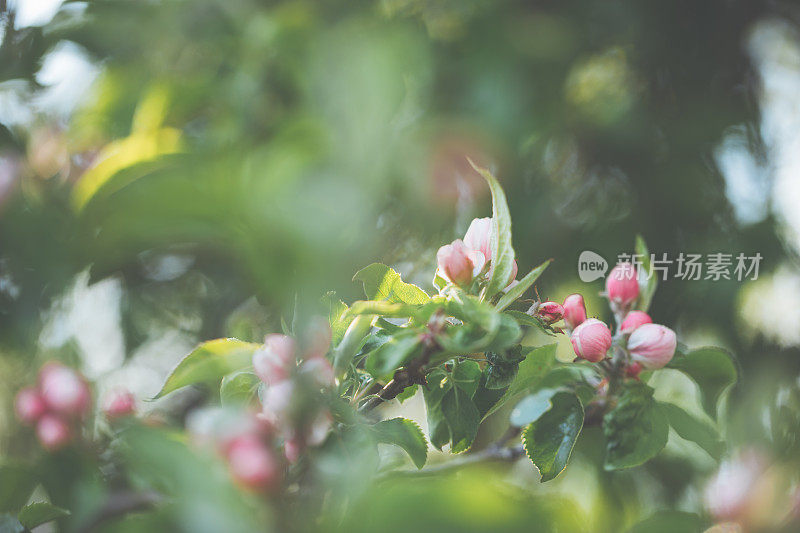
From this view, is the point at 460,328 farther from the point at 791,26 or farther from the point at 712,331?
the point at 791,26

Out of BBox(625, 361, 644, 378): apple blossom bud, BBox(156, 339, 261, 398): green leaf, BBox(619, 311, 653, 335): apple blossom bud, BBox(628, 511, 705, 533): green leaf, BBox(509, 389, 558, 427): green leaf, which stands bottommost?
BBox(625, 361, 644, 378): apple blossom bud

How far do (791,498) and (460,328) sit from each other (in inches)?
18.3

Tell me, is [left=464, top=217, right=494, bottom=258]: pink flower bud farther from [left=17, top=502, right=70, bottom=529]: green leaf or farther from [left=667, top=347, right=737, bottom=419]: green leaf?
[left=17, top=502, right=70, bottom=529]: green leaf

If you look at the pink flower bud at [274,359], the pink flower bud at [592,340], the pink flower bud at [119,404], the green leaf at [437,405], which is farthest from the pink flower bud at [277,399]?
the pink flower bud at [119,404]

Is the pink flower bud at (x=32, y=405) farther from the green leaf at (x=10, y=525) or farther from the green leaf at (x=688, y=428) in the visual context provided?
the green leaf at (x=688, y=428)

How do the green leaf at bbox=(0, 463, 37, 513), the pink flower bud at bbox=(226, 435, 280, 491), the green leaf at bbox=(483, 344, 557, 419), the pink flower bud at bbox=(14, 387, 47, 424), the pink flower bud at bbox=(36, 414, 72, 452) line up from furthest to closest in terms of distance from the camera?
1. the pink flower bud at bbox=(14, 387, 47, 424)
2. the pink flower bud at bbox=(36, 414, 72, 452)
3. the green leaf at bbox=(0, 463, 37, 513)
4. the green leaf at bbox=(483, 344, 557, 419)
5. the pink flower bud at bbox=(226, 435, 280, 491)

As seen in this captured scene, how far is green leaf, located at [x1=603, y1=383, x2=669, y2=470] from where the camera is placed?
0.45 m

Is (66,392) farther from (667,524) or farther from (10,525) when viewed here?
(667,524)

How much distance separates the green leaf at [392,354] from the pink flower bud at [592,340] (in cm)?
13

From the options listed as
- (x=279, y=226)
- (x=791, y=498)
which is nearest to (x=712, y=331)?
(x=791, y=498)

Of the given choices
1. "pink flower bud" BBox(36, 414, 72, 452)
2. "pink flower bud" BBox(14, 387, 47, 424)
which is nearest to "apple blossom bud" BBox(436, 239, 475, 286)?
"pink flower bud" BBox(36, 414, 72, 452)

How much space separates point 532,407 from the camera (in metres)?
0.43

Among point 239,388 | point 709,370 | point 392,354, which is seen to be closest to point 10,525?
point 239,388

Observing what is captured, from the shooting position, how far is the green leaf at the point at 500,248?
396mm
